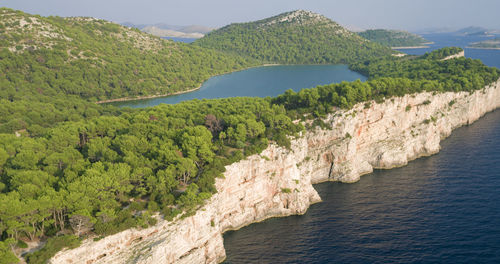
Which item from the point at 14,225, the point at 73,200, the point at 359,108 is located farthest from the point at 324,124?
the point at 14,225

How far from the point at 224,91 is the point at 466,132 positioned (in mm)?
126370

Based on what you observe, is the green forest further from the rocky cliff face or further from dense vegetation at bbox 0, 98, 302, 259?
the rocky cliff face

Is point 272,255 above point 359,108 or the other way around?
the other way around

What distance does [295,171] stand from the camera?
64.7 m

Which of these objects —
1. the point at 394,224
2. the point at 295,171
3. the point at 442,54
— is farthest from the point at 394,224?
the point at 442,54

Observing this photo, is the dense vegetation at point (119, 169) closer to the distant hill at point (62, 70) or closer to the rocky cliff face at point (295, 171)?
the rocky cliff face at point (295, 171)

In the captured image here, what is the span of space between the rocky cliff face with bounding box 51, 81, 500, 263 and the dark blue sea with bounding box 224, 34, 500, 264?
320 centimetres

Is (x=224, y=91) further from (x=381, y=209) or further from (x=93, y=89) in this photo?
(x=381, y=209)

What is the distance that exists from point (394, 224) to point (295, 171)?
842 inches

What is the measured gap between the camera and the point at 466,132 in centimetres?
10569

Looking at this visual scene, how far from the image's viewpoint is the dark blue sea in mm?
48969

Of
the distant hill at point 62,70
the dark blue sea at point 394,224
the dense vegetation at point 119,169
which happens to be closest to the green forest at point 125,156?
the dense vegetation at point 119,169

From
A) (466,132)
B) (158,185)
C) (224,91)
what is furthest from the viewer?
(224,91)

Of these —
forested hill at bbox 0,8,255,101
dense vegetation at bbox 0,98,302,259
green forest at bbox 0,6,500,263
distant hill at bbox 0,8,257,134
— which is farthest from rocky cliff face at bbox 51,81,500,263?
forested hill at bbox 0,8,255,101
